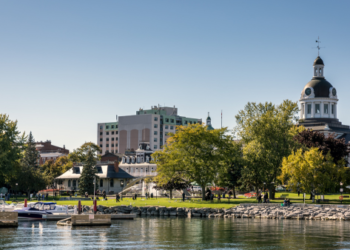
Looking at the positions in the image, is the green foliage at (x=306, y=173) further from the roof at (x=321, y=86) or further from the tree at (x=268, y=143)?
the roof at (x=321, y=86)

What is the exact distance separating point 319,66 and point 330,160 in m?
68.0

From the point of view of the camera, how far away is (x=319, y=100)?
139 m

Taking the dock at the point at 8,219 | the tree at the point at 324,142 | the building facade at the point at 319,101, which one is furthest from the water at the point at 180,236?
the building facade at the point at 319,101

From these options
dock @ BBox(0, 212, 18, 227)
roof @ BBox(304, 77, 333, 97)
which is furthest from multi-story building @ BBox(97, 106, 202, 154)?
dock @ BBox(0, 212, 18, 227)

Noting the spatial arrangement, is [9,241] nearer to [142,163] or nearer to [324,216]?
[324,216]

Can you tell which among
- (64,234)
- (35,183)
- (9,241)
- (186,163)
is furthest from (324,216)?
(35,183)

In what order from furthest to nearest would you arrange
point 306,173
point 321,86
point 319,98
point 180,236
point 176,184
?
1. point 321,86
2. point 319,98
3. point 176,184
4. point 306,173
5. point 180,236

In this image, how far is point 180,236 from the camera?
40.2 metres

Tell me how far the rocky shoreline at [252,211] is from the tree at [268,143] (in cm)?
875

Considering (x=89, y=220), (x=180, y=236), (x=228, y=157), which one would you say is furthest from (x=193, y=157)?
(x=180, y=236)

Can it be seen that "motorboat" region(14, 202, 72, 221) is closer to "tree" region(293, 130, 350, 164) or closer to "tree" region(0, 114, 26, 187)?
"tree" region(0, 114, 26, 187)

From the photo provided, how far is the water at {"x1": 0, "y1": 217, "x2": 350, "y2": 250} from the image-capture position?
35.0m

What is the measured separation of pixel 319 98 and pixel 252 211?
83.0m

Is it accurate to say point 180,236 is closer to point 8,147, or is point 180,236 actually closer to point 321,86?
point 8,147
